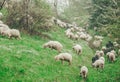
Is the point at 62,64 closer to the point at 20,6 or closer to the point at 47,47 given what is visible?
the point at 47,47

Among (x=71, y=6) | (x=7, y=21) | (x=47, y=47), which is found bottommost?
(x=47, y=47)

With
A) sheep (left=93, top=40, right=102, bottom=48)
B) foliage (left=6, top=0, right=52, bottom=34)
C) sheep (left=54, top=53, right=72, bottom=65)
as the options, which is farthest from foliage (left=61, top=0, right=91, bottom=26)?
sheep (left=54, top=53, right=72, bottom=65)

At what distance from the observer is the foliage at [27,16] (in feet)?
101

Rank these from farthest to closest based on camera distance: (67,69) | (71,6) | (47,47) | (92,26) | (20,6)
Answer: (71,6) → (92,26) → (20,6) → (47,47) → (67,69)

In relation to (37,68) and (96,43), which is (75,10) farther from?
(37,68)

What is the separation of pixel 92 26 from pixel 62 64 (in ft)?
88.4

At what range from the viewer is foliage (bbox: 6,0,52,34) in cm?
3084

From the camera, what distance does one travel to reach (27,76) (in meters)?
16.8

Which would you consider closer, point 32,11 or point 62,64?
point 62,64

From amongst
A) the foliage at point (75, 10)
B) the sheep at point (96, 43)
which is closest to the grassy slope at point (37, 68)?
the sheep at point (96, 43)

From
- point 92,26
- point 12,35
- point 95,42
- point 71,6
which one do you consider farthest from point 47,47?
point 71,6


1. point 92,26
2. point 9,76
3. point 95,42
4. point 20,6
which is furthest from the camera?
point 92,26

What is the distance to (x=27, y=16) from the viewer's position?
30797mm

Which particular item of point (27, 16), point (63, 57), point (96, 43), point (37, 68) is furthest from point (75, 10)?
point (37, 68)
